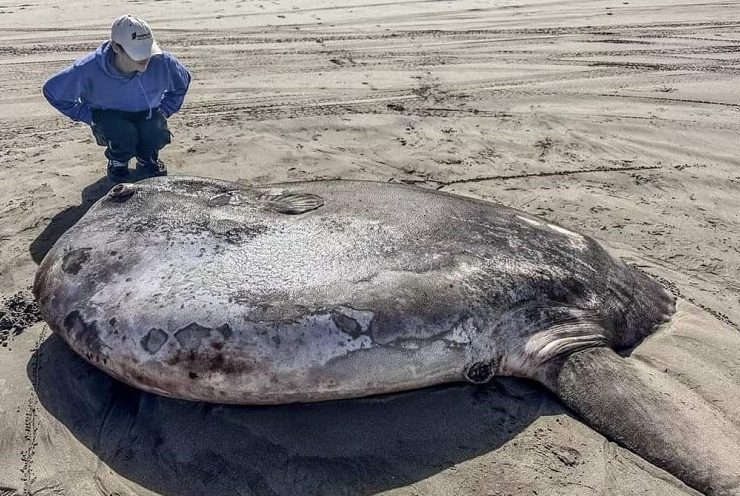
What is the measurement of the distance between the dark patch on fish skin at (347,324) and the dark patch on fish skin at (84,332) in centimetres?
108

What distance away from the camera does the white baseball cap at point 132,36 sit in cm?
418

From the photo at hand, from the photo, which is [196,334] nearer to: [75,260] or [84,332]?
[84,332]

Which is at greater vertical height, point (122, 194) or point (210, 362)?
point (122, 194)

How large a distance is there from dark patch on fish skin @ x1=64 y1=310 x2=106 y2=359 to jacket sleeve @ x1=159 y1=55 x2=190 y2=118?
8.52 feet

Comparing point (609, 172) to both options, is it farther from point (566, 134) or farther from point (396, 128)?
point (396, 128)

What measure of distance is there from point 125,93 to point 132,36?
67 cm

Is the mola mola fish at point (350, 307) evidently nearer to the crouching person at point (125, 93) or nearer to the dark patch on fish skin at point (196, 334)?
the dark patch on fish skin at point (196, 334)

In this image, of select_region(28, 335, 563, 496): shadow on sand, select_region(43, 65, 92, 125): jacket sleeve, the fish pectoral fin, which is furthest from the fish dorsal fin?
select_region(43, 65, 92, 125): jacket sleeve

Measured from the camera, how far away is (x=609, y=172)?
5441 mm

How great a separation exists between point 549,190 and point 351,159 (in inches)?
69.4

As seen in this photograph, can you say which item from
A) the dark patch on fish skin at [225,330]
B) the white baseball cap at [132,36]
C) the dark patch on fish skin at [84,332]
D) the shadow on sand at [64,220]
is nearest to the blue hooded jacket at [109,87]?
the white baseball cap at [132,36]

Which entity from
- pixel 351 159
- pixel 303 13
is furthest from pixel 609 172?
pixel 303 13

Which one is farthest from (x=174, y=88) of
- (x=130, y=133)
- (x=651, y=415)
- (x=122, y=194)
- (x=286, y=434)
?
(x=651, y=415)

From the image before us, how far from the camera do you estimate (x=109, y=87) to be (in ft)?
15.3
